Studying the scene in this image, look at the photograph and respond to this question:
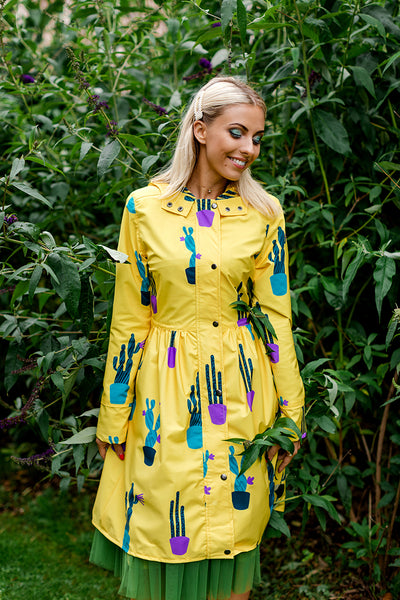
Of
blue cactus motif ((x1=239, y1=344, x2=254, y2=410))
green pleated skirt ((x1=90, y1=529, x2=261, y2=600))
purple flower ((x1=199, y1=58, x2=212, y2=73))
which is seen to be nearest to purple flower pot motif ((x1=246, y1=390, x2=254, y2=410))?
blue cactus motif ((x1=239, y1=344, x2=254, y2=410))

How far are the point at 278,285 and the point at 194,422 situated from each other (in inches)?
19.3

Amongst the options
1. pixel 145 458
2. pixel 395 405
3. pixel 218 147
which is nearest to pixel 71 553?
pixel 145 458

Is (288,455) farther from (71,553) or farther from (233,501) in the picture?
(71,553)

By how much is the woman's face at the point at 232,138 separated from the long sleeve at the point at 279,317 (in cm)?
22

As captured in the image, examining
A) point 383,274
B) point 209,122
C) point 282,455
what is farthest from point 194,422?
point 209,122

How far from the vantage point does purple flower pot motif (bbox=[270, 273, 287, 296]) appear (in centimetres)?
175

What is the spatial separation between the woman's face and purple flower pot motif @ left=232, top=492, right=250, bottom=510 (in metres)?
0.93

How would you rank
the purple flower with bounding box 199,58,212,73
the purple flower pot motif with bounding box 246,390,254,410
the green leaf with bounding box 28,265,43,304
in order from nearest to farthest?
the green leaf with bounding box 28,265,43,304 → the purple flower pot motif with bounding box 246,390,254,410 → the purple flower with bounding box 199,58,212,73

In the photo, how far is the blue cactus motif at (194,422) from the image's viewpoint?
164 centimetres

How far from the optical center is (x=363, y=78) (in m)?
1.98

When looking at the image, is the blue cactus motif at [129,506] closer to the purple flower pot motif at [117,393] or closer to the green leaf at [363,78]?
the purple flower pot motif at [117,393]

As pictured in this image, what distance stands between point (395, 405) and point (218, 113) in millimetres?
1468

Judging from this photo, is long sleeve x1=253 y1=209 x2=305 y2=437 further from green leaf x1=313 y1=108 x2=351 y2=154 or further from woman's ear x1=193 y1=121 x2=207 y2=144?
green leaf x1=313 y1=108 x2=351 y2=154

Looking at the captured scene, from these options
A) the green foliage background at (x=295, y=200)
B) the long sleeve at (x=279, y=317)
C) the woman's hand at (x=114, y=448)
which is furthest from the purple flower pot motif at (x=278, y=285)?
the woman's hand at (x=114, y=448)
